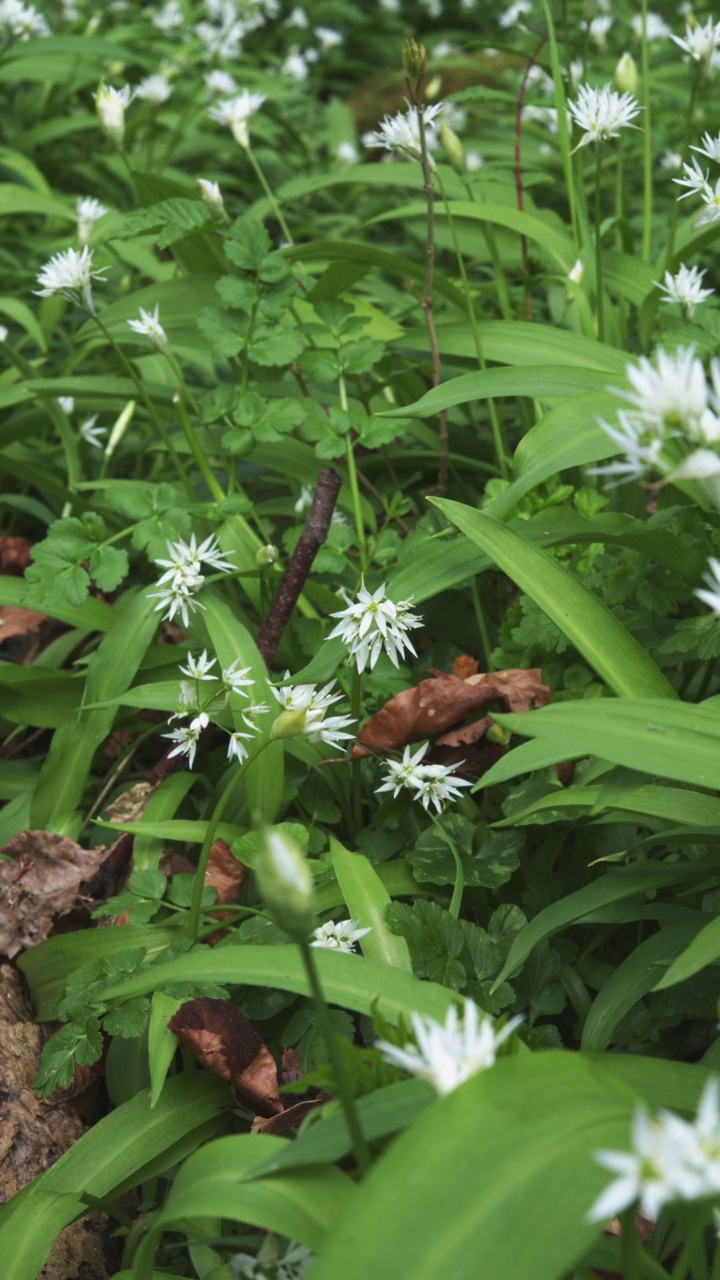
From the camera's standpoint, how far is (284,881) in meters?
0.69

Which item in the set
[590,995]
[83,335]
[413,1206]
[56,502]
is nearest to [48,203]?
[83,335]

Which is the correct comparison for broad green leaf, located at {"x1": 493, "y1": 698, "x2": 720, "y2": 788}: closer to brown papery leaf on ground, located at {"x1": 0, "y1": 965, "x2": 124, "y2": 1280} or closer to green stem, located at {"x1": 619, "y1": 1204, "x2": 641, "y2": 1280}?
green stem, located at {"x1": 619, "y1": 1204, "x2": 641, "y2": 1280}

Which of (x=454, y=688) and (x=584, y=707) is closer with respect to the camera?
(x=584, y=707)

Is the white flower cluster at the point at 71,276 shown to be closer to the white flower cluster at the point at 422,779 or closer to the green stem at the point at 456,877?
the white flower cluster at the point at 422,779

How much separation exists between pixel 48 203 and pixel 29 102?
59.1 inches

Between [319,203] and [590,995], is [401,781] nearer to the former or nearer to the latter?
[590,995]

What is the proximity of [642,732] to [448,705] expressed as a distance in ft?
1.87

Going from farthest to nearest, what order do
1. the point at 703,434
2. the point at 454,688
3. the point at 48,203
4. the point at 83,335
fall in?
the point at 48,203, the point at 83,335, the point at 454,688, the point at 703,434

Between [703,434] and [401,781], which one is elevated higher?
[703,434]

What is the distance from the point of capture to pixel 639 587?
1.48 meters

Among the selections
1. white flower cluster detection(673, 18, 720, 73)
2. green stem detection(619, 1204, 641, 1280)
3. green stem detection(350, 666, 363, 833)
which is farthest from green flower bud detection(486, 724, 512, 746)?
white flower cluster detection(673, 18, 720, 73)

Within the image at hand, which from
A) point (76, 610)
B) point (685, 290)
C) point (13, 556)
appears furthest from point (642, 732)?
point (13, 556)

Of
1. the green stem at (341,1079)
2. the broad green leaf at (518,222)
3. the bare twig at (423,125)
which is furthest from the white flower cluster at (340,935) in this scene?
the broad green leaf at (518,222)

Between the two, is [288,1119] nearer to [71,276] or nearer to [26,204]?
[71,276]
